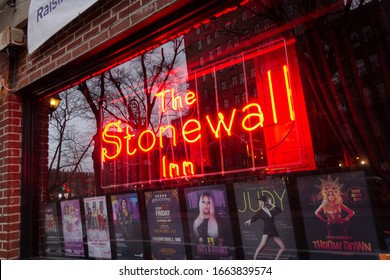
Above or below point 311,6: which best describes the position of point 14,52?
above

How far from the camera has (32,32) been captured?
123 inches

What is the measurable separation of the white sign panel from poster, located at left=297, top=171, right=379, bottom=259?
7.27 feet

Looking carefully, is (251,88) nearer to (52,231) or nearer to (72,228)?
(72,228)

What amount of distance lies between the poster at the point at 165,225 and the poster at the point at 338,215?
3.28ft

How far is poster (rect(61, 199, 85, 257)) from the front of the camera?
313cm

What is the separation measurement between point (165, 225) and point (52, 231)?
4.68ft

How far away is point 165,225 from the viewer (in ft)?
8.64

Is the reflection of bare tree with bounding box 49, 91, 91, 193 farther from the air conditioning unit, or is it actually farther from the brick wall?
the air conditioning unit

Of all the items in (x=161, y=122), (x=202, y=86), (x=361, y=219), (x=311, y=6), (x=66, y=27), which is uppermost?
(x=66, y=27)

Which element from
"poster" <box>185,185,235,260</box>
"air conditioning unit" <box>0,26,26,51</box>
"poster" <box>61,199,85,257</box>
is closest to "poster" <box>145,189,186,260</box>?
"poster" <box>185,185,235,260</box>

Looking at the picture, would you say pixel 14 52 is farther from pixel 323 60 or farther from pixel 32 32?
pixel 323 60

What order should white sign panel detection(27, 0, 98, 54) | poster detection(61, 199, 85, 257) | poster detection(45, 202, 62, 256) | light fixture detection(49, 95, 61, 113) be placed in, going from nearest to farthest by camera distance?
white sign panel detection(27, 0, 98, 54), poster detection(61, 199, 85, 257), poster detection(45, 202, 62, 256), light fixture detection(49, 95, 61, 113)
